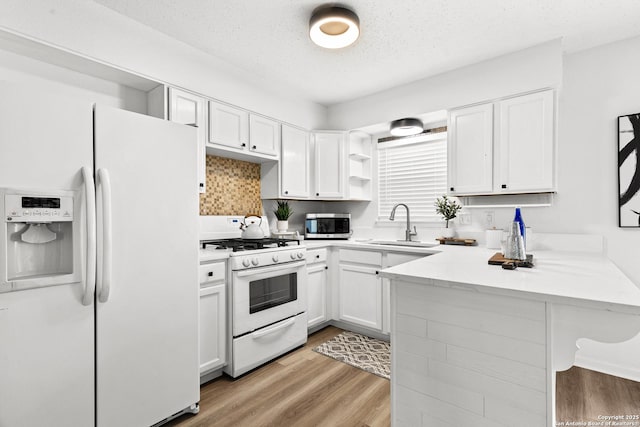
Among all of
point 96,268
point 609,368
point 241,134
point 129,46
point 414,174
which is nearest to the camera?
point 96,268

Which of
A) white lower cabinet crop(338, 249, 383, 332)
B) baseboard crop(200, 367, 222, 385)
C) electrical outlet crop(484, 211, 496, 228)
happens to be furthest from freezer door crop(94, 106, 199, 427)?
electrical outlet crop(484, 211, 496, 228)

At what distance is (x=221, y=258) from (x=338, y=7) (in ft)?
6.12

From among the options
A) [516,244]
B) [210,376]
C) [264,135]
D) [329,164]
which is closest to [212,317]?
[210,376]

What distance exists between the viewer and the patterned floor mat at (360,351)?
242cm

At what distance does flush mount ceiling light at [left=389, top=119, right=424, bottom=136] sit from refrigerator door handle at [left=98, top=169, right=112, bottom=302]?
2650 millimetres

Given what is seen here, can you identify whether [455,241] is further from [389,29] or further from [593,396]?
[389,29]

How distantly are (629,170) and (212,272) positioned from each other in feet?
10.5

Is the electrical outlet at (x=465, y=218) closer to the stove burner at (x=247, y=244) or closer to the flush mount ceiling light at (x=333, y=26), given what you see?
the stove burner at (x=247, y=244)

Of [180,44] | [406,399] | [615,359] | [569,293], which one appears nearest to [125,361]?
[406,399]

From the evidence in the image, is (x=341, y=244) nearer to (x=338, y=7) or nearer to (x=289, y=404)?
(x=289, y=404)

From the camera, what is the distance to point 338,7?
77.0 inches

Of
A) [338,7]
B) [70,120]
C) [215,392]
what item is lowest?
[215,392]

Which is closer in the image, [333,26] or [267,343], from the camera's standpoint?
[333,26]

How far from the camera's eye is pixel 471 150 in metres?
2.72
